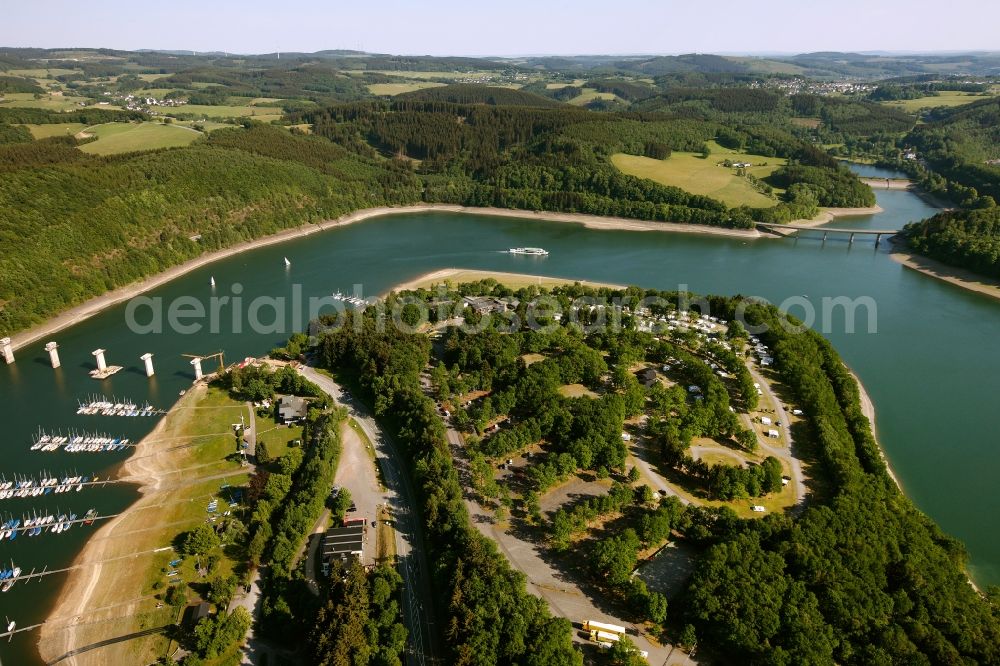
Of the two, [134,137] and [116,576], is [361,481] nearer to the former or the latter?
[116,576]

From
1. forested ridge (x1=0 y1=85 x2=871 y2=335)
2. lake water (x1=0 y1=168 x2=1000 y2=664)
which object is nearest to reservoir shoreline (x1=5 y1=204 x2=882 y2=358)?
forested ridge (x1=0 y1=85 x2=871 y2=335)

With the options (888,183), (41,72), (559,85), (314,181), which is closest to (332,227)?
(314,181)

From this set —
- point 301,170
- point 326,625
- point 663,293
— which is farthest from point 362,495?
point 301,170

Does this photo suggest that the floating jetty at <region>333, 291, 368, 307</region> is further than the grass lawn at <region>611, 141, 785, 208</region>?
No

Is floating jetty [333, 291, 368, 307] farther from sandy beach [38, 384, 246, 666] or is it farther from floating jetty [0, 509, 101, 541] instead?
floating jetty [0, 509, 101, 541]

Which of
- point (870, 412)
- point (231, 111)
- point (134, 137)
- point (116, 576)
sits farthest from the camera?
point (231, 111)

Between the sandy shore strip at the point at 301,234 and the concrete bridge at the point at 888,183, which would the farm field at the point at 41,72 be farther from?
the concrete bridge at the point at 888,183
